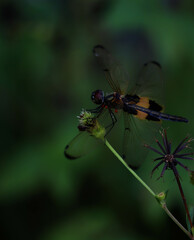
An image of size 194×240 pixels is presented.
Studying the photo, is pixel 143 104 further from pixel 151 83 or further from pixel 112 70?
pixel 112 70

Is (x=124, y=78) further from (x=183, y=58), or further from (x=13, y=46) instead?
(x=13, y=46)

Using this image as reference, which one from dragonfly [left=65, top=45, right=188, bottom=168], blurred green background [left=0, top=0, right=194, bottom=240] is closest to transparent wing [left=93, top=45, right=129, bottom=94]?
dragonfly [left=65, top=45, right=188, bottom=168]

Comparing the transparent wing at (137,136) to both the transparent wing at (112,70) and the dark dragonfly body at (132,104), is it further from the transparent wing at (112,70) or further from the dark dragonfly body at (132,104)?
the transparent wing at (112,70)

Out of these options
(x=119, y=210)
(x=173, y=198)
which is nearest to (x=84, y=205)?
(x=119, y=210)

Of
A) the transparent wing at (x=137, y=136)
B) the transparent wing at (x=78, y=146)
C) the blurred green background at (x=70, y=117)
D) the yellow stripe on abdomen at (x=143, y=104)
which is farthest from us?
the blurred green background at (x=70, y=117)

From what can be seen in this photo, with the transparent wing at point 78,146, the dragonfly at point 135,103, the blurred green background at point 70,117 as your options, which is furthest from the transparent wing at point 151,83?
the blurred green background at point 70,117

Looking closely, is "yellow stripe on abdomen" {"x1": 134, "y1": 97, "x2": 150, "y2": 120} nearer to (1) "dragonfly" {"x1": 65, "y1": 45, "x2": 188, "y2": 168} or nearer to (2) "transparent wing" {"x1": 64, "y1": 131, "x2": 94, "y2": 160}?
(1) "dragonfly" {"x1": 65, "y1": 45, "x2": 188, "y2": 168}

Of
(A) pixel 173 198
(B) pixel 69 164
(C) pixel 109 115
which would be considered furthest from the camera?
(B) pixel 69 164
